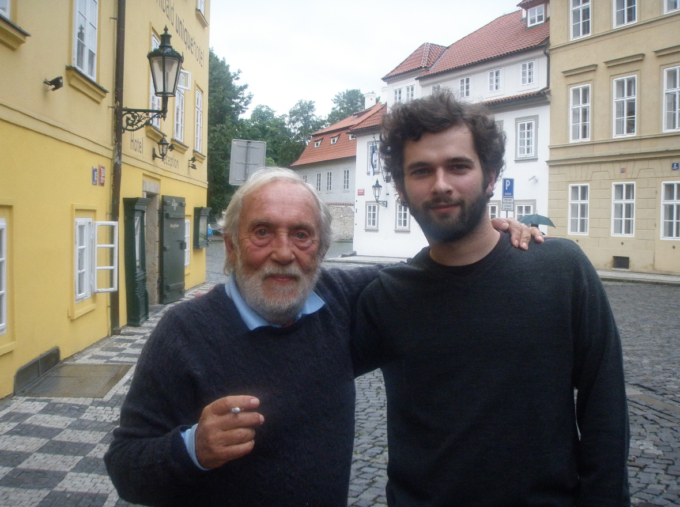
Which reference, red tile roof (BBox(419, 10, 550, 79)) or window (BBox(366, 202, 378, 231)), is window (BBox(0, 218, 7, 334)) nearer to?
red tile roof (BBox(419, 10, 550, 79))

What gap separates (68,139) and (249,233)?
19.7ft

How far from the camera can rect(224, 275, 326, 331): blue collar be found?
1.88 m

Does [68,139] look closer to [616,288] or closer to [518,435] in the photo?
[518,435]

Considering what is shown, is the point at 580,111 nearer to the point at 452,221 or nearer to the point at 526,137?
the point at 526,137

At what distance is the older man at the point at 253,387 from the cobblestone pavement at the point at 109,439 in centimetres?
201

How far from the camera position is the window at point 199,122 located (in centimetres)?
1486

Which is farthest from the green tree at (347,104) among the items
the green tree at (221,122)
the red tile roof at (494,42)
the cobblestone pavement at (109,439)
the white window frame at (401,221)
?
the cobblestone pavement at (109,439)

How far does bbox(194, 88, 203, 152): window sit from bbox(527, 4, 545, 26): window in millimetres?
17826

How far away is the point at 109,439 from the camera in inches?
186

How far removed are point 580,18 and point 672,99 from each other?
5.00 metres

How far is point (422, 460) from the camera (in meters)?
1.83

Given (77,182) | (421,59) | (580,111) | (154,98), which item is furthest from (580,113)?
(77,182)

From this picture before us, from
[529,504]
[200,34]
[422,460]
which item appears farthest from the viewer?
[200,34]

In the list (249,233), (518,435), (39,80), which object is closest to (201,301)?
(249,233)
